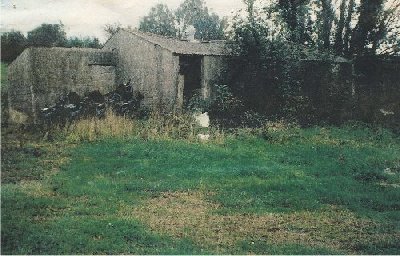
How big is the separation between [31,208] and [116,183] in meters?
2.07

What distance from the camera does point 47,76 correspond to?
21.0 metres

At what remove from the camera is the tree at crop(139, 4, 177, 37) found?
193 ft

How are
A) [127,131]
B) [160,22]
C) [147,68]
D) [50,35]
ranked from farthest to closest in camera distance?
[160,22]
[50,35]
[147,68]
[127,131]

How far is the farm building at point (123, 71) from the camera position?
20.8m

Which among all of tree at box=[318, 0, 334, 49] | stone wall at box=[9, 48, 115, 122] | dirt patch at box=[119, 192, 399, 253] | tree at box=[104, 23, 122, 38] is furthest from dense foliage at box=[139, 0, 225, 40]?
dirt patch at box=[119, 192, 399, 253]

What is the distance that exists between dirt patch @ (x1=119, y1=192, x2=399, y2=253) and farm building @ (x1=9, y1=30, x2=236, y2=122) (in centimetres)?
1300

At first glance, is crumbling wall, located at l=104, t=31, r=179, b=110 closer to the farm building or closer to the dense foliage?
the farm building

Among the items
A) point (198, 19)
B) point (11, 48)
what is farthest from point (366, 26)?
point (198, 19)

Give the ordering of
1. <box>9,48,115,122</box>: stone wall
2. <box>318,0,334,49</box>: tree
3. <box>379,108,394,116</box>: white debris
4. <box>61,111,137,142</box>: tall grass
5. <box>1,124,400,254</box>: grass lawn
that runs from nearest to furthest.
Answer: <box>1,124,400,254</box>: grass lawn → <box>61,111,137,142</box>: tall grass → <box>379,108,394,116</box>: white debris → <box>9,48,115,122</box>: stone wall → <box>318,0,334,49</box>: tree

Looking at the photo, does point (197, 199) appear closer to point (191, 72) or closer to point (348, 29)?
point (191, 72)

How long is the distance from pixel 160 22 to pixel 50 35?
25644 mm

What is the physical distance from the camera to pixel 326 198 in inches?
327

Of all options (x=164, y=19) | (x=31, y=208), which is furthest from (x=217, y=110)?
(x=164, y=19)

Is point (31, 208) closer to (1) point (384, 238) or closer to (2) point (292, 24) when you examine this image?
(1) point (384, 238)
